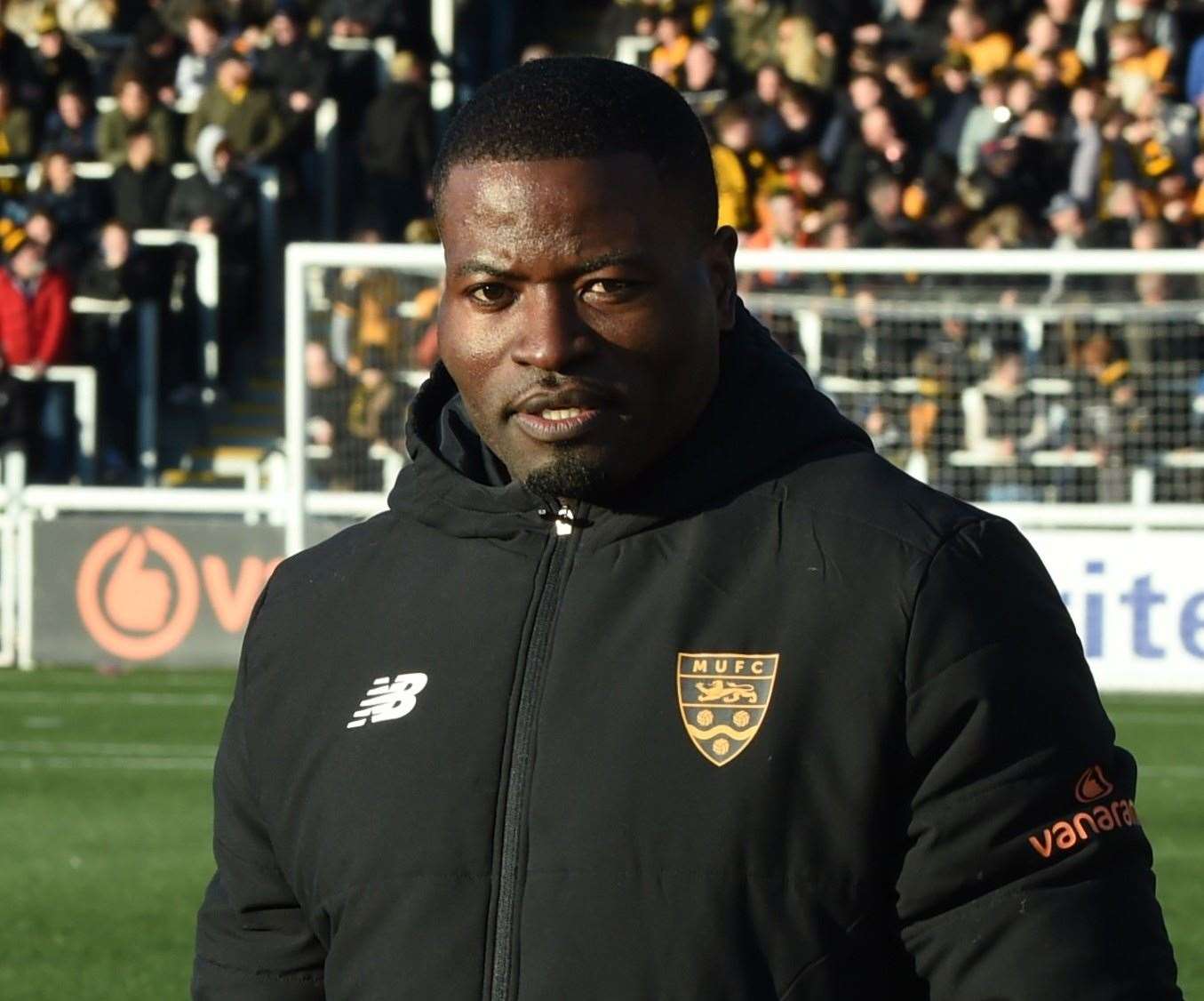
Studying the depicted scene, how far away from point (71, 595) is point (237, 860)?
36.6 feet

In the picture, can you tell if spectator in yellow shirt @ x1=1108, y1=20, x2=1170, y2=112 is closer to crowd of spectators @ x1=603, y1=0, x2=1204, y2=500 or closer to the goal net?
crowd of spectators @ x1=603, y1=0, x2=1204, y2=500

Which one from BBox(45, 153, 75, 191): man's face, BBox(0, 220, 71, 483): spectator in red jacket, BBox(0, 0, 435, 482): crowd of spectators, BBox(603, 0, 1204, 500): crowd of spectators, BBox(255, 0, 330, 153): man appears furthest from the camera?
BBox(255, 0, 330, 153): man

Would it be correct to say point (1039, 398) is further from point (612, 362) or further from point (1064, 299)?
point (612, 362)

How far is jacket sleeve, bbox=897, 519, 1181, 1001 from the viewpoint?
6.21 feet

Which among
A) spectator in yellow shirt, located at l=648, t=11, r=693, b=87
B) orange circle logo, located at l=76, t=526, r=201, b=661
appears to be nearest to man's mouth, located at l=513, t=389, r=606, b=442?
orange circle logo, located at l=76, t=526, r=201, b=661

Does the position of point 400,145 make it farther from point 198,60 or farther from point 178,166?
point 198,60

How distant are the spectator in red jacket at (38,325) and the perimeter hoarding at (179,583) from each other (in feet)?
7.98

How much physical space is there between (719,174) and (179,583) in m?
3.49

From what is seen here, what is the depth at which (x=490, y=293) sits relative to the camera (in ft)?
6.82

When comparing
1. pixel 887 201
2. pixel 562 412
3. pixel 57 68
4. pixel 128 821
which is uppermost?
pixel 57 68

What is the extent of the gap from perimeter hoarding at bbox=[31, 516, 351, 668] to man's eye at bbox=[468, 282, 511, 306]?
10826 millimetres

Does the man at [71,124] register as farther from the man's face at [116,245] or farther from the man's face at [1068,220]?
the man's face at [1068,220]

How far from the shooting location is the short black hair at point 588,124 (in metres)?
2.03

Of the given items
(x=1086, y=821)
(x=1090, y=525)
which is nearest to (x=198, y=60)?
(x=1090, y=525)
